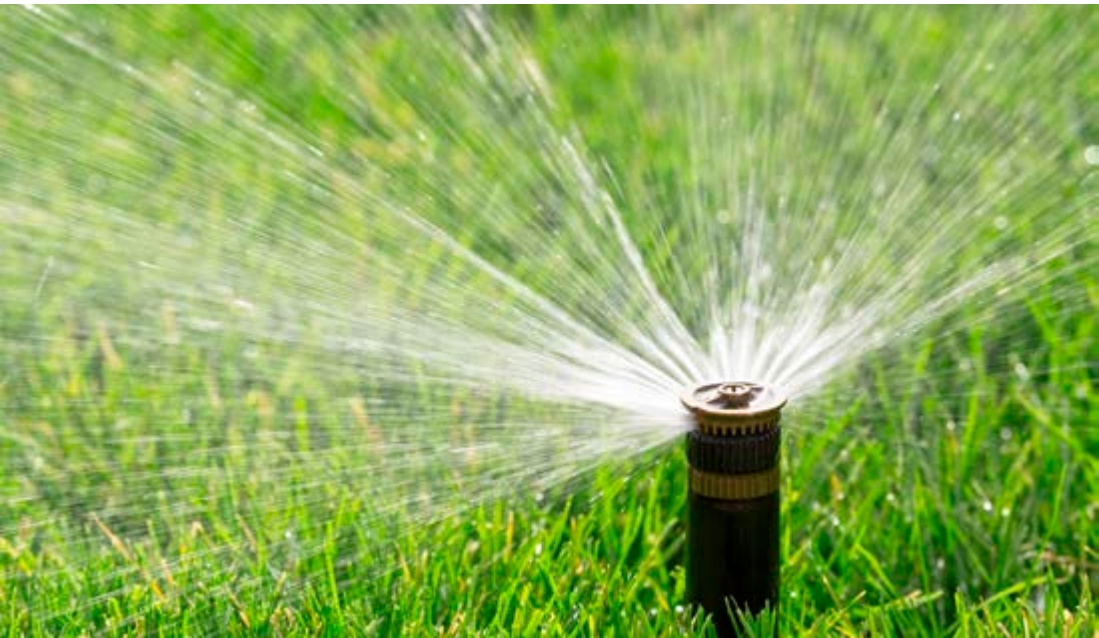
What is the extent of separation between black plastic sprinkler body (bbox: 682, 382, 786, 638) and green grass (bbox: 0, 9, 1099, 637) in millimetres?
60

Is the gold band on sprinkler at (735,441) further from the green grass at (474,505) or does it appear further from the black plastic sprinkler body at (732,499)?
the green grass at (474,505)

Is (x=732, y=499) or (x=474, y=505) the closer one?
(x=732, y=499)

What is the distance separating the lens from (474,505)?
2.76m

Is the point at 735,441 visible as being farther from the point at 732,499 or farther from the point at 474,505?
the point at 474,505

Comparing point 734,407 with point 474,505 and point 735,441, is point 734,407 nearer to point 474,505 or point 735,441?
point 735,441

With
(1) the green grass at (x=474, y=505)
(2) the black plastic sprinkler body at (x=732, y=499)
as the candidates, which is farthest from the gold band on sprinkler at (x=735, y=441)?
(1) the green grass at (x=474, y=505)

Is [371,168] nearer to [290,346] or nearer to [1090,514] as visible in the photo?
[290,346]

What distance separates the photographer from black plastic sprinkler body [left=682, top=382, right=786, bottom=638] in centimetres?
214

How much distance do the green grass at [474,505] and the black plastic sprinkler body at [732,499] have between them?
0.06 meters

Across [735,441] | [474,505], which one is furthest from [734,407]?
[474,505]

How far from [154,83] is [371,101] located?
0.53m

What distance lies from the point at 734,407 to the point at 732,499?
0.12 meters

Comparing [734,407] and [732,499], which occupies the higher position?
[734,407]

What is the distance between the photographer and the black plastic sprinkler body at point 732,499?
2137 millimetres
